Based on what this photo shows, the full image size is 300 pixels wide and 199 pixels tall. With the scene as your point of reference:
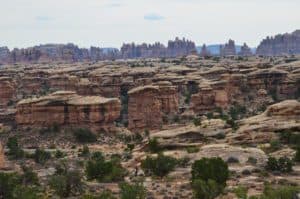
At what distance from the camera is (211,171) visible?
2744 cm

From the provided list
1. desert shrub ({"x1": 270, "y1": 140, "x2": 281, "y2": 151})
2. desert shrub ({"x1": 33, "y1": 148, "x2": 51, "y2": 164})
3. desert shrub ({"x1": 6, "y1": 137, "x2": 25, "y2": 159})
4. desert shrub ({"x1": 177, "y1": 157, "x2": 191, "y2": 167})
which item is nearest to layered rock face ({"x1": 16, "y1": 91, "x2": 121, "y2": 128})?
desert shrub ({"x1": 6, "y1": 137, "x2": 25, "y2": 159})

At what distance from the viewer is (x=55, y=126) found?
179 feet

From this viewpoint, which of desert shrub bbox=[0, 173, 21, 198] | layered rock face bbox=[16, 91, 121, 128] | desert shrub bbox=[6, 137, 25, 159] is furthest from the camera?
layered rock face bbox=[16, 91, 121, 128]

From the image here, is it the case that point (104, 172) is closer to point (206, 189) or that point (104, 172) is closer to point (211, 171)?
point (211, 171)

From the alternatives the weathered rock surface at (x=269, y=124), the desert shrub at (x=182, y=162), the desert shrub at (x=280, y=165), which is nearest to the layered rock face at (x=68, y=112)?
the weathered rock surface at (x=269, y=124)

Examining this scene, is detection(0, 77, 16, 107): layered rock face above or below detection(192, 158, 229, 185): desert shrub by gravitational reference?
below

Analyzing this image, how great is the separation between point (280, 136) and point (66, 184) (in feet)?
49.8

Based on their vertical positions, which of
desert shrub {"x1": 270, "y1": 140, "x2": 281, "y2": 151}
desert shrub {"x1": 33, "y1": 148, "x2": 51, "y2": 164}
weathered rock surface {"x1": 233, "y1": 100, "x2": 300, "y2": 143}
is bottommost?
desert shrub {"x1": 33, "y1": 148, "x2": 51, "y2": 164}

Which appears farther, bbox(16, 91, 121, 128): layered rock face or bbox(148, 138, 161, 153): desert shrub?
bbox(16, 91, 121, 128): layered rock face

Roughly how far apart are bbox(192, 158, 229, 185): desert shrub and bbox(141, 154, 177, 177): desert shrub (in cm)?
285

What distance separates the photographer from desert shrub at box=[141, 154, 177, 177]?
31172 mm

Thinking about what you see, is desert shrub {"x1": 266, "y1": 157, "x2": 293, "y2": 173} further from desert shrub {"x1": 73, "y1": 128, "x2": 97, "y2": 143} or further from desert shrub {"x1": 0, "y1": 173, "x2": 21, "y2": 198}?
desert shrub {"x1": 73, "y1": 128, "x2": 97, "y2": 143}

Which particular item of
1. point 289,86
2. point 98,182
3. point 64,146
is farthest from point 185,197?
point 289,86

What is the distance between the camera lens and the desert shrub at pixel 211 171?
27281 millimetres
